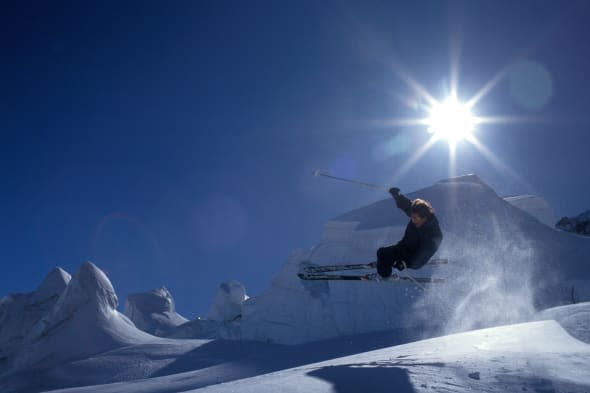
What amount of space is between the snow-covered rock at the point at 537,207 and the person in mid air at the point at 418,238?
35314 millimetres

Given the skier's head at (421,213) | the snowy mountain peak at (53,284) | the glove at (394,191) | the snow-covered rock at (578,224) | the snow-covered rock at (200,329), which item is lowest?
the skier's head at (421,213)

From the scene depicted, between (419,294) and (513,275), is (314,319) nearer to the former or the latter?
(419,294)

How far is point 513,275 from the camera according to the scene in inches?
1029

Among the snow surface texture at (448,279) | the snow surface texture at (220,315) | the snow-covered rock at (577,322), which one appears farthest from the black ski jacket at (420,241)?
the snow surface texture at (220,315)

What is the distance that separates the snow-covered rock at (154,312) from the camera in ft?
232

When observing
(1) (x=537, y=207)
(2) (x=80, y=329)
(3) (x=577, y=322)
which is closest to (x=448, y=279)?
(3) (x=577, y=322)

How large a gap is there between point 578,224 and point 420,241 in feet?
195

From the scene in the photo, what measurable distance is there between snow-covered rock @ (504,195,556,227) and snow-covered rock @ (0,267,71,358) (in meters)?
49.0

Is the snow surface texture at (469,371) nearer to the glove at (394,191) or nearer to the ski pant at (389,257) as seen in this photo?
the ski pant at (389,257)

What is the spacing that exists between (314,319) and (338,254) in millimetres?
5422

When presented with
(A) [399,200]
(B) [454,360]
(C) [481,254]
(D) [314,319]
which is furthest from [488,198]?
(B) [454,360]

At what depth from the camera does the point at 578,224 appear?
56.5 m

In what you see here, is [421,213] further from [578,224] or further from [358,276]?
[578,224]

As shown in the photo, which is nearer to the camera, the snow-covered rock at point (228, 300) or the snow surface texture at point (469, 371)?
the snow surface texture at point (469, 371)
